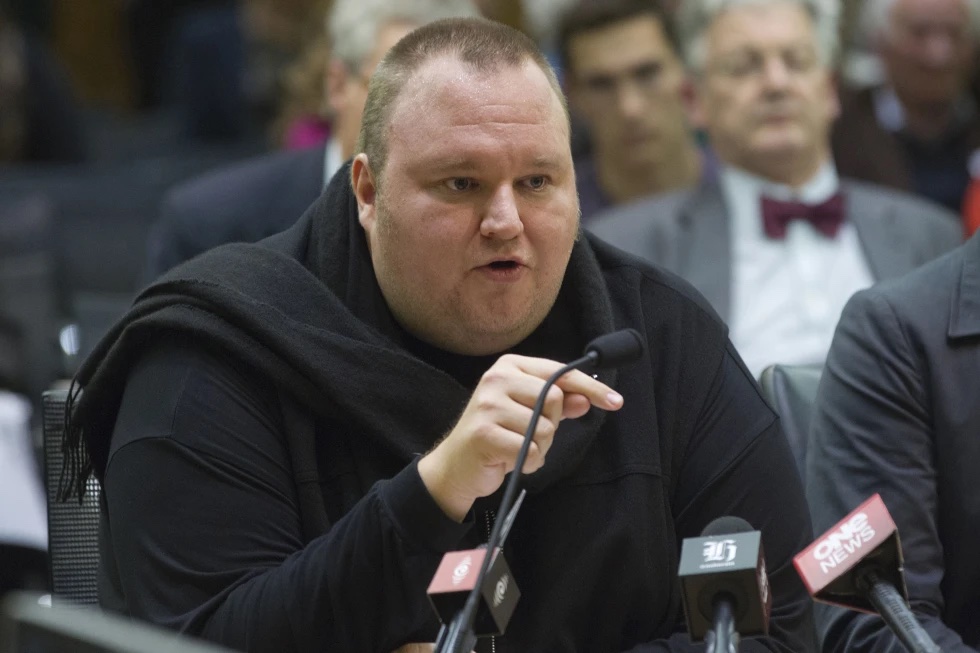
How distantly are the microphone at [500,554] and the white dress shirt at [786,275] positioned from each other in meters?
2.43

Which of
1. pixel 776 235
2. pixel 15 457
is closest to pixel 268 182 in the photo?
pixel 15 457

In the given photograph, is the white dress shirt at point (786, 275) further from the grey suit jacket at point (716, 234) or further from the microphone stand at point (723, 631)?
the microphone stand at point (723, 631)

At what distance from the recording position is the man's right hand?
6.60ft

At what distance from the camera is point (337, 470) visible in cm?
237

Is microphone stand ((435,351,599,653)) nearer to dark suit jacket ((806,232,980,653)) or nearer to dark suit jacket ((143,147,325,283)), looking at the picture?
dark suit jacket ((806,232,980,653))

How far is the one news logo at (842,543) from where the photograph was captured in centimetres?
192

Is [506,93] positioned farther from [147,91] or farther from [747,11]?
[147,91]

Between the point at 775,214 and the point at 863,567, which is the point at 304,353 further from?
the point at 775,214

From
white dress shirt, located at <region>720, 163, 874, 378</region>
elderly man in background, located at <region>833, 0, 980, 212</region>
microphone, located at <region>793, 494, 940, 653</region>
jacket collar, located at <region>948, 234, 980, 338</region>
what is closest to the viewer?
microphone, located at <region>793, 494, 940, 653</region>

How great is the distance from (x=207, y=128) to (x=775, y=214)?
346 centimetres

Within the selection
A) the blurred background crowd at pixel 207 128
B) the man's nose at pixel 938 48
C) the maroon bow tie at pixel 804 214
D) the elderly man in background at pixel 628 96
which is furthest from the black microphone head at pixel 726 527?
the man's nose at pixel 938 48

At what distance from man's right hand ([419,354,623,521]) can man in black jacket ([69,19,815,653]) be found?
0.14 meters

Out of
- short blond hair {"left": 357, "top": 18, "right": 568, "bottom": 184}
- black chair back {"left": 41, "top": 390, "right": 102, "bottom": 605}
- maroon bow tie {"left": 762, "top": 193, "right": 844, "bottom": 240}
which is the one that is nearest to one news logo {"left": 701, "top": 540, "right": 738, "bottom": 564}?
short blond hair {"left": 357, "top": 18, "right": 568, "bottom": 184}

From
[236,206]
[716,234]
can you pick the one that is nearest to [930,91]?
[716,234]
